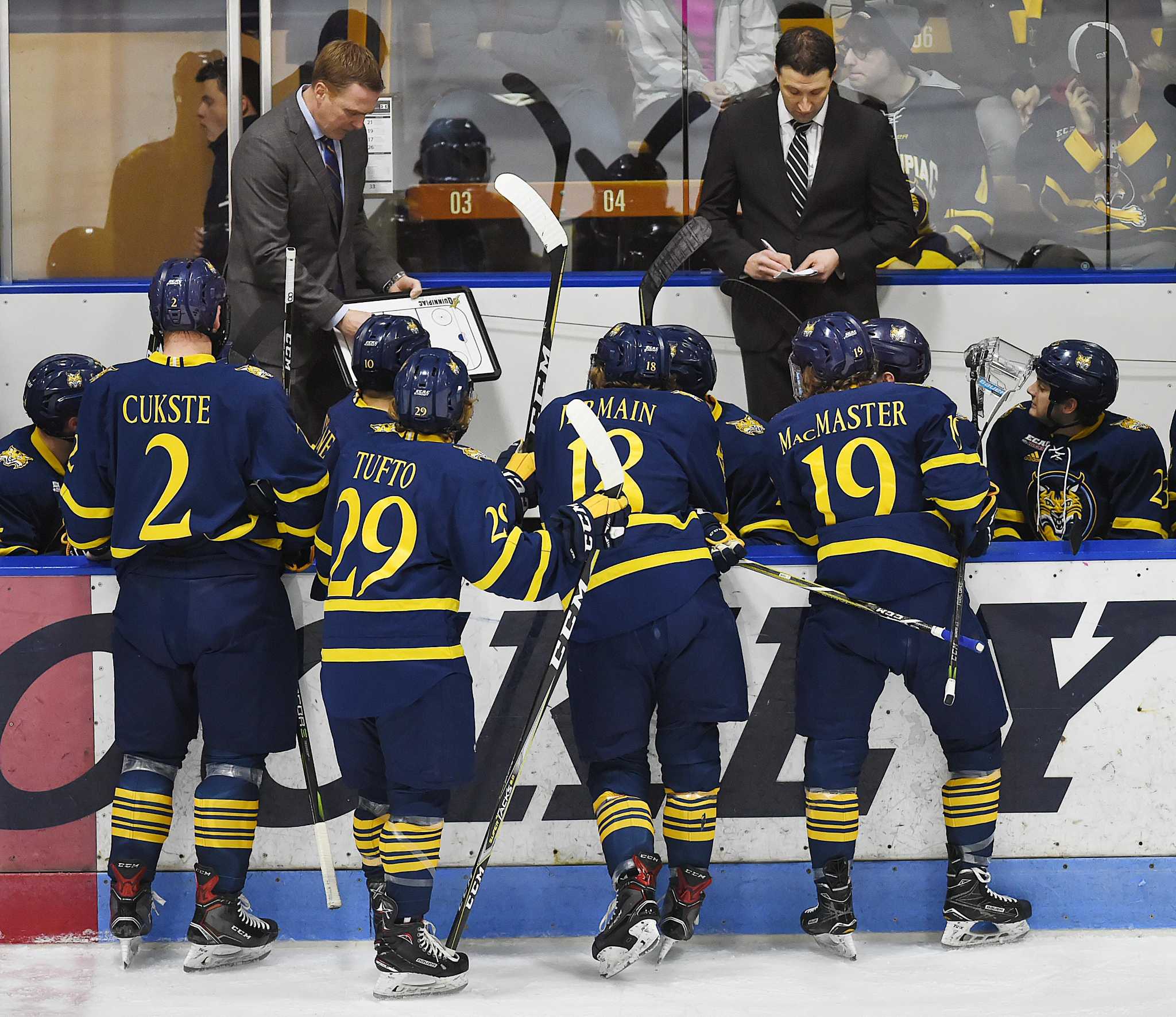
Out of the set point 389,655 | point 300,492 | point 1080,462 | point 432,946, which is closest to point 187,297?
point 300,492

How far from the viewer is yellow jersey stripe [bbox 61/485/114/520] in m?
3.12

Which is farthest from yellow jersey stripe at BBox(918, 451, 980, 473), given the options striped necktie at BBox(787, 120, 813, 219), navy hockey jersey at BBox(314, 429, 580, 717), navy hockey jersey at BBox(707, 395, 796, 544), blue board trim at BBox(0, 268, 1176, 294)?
blue board trim at BBox(0, 268, 1176, 294)

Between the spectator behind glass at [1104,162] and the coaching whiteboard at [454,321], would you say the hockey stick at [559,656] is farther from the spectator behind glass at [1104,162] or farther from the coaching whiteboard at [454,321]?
the spectator behind glass at [1104,162]

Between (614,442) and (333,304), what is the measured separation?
132cm

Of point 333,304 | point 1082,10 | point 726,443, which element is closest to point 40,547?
point 333,304

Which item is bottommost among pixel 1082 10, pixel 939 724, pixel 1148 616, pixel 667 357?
pixel 939 724

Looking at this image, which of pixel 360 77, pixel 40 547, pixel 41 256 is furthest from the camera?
pixel 41 256

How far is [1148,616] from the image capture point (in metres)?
3.29

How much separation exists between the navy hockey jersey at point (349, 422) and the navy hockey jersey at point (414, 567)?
0.30 meters

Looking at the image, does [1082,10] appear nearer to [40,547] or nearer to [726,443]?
[726,443]

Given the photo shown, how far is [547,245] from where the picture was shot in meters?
3.78

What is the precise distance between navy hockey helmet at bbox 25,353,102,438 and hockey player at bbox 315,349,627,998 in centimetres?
90

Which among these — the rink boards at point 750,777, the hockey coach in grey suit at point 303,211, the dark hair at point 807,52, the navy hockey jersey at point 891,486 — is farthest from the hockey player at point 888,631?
the hockey coach in grey suit at point 303,211

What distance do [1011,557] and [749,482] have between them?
0.65 metres
